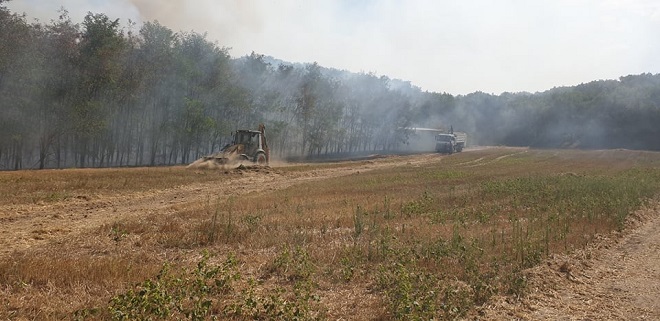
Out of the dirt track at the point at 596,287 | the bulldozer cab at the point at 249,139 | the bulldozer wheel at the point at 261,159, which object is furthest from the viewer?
the bulldozer cab at the point at 249,139

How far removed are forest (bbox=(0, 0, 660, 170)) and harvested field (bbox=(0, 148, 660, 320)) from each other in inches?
561

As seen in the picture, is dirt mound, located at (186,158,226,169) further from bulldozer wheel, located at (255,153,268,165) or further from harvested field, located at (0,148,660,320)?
harvested field, located at (0,148,660,320)

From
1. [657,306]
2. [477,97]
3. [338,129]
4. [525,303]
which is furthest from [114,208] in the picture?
→ [477,97]

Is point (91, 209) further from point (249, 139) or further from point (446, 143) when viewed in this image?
point (446, 143)

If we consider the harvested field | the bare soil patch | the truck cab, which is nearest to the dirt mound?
the bare soil patch

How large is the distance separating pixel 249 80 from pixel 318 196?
33.1 metres

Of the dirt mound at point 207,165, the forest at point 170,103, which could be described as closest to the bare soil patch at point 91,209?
the dirt mound at point 207,165

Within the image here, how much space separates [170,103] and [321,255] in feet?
111

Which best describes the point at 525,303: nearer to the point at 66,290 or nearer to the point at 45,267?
the point at 66,290

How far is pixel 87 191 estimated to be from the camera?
15.8m

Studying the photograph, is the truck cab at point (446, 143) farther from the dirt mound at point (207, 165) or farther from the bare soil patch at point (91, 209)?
the dirt mound at point (207, 165)

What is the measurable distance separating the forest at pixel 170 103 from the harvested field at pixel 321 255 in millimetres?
14247

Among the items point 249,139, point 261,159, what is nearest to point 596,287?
point 261,159

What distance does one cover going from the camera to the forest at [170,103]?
92.0 ft
